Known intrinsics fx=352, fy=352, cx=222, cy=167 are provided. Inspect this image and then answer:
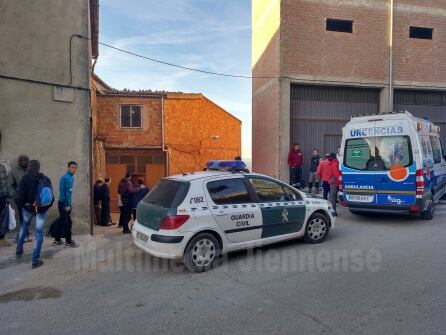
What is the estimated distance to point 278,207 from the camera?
6090 mm

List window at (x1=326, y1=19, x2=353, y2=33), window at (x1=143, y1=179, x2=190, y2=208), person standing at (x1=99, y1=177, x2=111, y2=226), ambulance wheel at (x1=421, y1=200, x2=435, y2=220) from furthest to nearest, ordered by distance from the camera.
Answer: window at (x1=326, y1=19, x2=353, y2=33) < person standing at (x1=99, y1=177, x2=111, y2=226) < ambulance wheel at (x1=421, y1=200, x2=435, y2=220) < window at (x1=143, y1=179, x2=190, y2=208)

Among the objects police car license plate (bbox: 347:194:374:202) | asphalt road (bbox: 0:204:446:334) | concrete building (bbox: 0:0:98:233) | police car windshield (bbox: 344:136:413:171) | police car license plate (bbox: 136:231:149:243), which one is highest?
concrete building (bbox: 0:0:98:233)

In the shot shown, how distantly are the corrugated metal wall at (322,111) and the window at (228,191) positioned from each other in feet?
27.2

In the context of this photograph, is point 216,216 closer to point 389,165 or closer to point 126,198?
point 126,198

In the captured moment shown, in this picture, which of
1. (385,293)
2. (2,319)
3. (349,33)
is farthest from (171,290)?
(349,33)

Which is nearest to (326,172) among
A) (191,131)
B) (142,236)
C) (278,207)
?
(278,207)

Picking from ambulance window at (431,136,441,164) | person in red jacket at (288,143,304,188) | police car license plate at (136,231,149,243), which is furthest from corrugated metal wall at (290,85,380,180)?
police car license plate at (136,231,149,243)

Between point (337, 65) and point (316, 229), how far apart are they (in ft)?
29.0

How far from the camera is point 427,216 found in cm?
830

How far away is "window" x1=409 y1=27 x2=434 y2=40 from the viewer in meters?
14.1

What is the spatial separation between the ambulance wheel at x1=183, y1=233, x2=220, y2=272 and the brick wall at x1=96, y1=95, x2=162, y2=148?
14517mm

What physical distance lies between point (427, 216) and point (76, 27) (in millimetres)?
9267

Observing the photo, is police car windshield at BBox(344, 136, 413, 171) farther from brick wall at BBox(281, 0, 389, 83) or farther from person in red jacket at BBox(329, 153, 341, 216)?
brick wall at BBox(281, 0, 389, 83)

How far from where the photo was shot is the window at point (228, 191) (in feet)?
18.2
